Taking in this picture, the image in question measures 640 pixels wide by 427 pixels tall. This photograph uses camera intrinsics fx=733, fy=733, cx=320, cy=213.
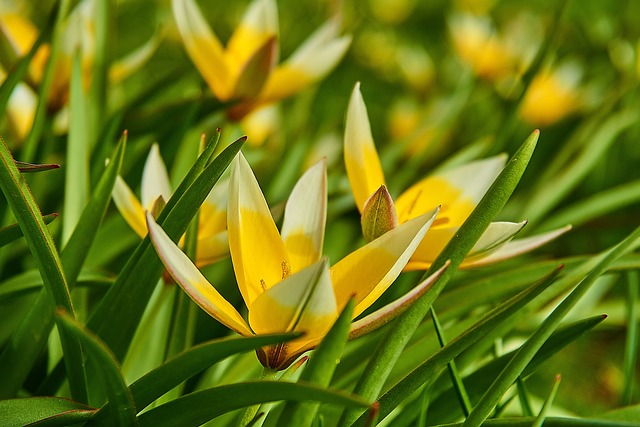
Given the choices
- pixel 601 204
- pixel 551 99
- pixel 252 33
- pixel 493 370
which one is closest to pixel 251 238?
pixel 493 370

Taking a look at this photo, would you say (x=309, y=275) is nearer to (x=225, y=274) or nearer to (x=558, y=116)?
(x=225, y=274)

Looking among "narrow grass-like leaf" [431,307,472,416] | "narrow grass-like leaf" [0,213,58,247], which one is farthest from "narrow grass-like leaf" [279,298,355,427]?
"narrow grass-like leaf" [0,213,58,247]

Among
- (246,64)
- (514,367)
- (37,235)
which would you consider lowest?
(514,367)

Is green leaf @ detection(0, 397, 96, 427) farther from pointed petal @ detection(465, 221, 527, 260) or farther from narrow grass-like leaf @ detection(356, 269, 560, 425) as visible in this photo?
pointed petal @ detection(465, 221, 527, 260)

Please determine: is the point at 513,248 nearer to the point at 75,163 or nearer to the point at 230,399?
the point at 230,399

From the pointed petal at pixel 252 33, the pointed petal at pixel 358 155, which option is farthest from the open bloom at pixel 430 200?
the pointed petal at pixel 252 33

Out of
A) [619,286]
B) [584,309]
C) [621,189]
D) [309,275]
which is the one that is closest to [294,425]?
[309,275]
